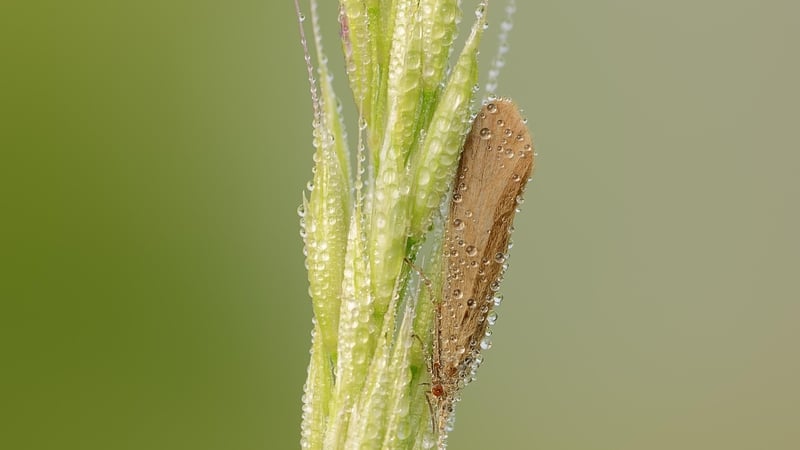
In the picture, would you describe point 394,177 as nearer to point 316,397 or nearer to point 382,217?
point 382,217

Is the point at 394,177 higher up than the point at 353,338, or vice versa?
the point at 394,177

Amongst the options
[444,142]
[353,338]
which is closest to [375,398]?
[353,338]

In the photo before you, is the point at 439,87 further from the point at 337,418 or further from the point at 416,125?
the point at 337,418

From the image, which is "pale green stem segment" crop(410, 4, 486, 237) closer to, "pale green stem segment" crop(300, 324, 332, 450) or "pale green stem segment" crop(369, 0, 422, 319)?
"pale green stem segment" crop(369, 0, 422, 319)

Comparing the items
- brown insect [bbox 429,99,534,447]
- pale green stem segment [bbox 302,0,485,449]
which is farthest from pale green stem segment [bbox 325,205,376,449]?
brown insect [bbox 429,99,534,447]

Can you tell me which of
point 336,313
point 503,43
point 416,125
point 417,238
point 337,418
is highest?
point 503,43

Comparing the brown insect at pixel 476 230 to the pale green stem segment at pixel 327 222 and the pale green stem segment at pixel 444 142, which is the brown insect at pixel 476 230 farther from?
the pale green stem segment at pixel 327 222

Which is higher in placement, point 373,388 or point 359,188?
point 359,188

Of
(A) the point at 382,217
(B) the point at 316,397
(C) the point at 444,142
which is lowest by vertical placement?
(B) the point at 316,397

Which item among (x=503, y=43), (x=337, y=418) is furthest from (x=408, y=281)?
(x=503, y=43)
